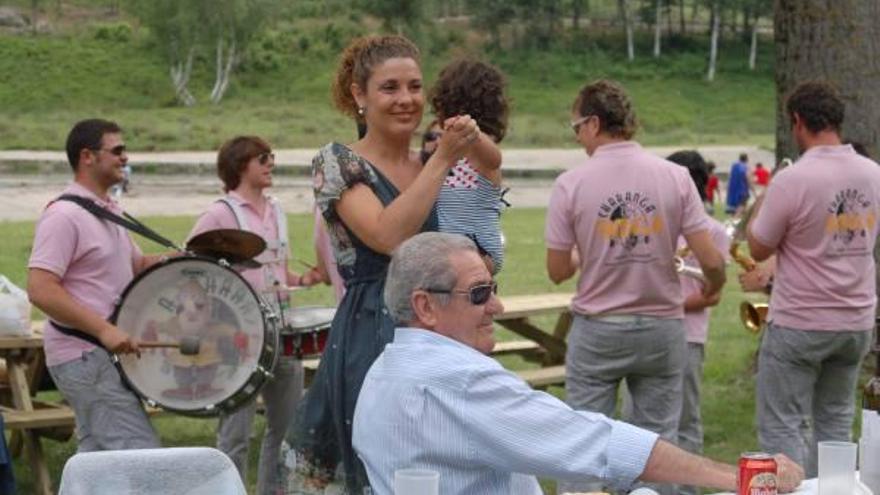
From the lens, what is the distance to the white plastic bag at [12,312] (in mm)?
8188

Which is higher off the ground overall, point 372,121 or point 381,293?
point 372,121

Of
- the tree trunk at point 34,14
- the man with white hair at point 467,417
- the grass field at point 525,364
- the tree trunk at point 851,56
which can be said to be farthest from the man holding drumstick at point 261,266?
the tree trunk at point 34,14

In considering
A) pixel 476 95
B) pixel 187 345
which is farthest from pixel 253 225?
pixel 476 95

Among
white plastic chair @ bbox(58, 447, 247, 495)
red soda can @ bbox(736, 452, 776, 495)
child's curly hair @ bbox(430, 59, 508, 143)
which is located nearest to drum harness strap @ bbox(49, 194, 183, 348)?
child's curly hair @ bbox(430, 59, 508, 143)

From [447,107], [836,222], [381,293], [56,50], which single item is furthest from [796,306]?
[56,50]

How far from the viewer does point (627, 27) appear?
82.9 meters

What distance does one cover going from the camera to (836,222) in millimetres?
6910

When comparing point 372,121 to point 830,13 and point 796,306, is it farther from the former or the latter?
point 830,13

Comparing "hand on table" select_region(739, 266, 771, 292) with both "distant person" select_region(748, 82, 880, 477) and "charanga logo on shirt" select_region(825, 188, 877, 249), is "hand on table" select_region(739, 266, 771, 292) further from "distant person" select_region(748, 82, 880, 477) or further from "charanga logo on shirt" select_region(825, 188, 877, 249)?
"charanga logo on shirt" select_region(825, 188, 877, 249)

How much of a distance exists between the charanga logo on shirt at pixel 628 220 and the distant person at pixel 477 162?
1.59 meters

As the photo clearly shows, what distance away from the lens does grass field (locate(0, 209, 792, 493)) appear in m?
9.19

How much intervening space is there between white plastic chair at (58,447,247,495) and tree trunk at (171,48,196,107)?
64.6m

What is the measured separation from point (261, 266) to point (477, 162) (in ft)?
10.2

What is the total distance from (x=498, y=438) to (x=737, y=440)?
565cm
